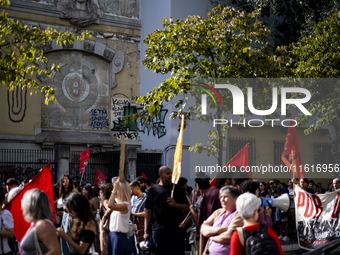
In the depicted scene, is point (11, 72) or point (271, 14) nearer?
point (11, 72)

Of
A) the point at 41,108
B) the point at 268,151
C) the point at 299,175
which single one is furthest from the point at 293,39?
the point at 299,175

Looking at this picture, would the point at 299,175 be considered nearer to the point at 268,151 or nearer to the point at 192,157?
the point at 192,157

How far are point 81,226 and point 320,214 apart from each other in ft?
20.8

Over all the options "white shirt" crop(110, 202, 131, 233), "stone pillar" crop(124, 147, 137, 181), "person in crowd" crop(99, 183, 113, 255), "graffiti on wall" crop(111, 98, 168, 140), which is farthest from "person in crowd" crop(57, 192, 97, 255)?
"graffiti on wall" crop(111, 98, 168, 140)

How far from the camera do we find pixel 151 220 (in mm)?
7535

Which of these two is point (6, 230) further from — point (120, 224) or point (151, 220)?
point (151, 220)

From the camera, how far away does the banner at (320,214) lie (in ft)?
32.1

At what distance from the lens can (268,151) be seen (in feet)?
85.1

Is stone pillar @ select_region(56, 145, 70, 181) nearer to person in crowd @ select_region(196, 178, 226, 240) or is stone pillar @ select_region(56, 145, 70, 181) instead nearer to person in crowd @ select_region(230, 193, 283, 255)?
person in crowd @ select_region(196, 178, 226, 240)

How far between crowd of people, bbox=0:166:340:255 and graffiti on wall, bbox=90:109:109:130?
495 inches

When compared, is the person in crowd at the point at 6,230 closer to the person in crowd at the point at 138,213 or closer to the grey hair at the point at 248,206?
the grey hair at the point at 248,206

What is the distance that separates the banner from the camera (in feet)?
32.1

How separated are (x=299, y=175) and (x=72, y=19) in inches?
562

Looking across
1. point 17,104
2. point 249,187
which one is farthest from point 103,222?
point 17,104
